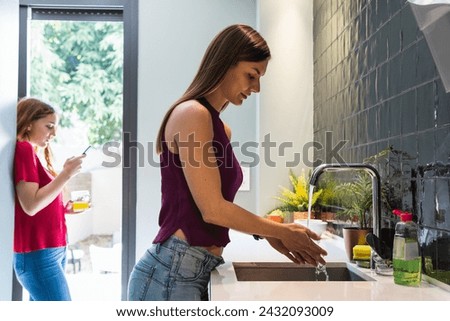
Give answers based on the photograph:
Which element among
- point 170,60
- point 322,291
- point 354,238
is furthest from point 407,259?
point 170,60

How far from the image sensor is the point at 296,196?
225 cm

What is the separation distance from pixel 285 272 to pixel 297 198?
97 cm

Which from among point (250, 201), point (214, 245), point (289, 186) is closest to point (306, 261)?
point (214, 245)

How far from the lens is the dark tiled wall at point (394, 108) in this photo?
1072 millimetres

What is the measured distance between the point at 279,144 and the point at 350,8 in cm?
74

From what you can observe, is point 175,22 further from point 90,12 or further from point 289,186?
point 289,186

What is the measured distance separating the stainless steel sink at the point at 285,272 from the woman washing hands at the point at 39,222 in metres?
0.70

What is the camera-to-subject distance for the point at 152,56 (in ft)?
8.48

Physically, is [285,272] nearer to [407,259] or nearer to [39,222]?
[407,259]

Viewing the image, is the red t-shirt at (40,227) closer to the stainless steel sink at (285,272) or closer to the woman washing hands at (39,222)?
the woman washing hands at (39,222)

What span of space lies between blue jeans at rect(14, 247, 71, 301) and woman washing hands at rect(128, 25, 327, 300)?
0.80 m

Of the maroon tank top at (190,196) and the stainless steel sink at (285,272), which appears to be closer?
the maroon tank top at (190,196)

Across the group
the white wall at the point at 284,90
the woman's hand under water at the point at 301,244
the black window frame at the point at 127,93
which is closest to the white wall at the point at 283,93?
the white wall at the point at 284,90

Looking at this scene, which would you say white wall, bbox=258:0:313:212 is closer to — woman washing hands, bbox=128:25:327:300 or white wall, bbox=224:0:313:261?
white wall, bbox=224:0:313:261
